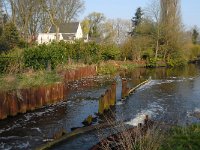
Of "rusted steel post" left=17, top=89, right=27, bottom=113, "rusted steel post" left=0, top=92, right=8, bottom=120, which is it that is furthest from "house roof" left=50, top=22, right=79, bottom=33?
"rusted steel post" left=0, top=92, right=8, bottom=120

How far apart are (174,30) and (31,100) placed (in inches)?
1786

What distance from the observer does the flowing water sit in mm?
13633

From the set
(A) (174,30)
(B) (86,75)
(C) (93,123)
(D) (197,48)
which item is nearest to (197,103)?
(C) (93,123)

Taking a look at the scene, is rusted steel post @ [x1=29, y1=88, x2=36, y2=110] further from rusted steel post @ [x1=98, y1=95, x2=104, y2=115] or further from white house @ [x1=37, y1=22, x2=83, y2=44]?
white house @ [x1=37, y1=22, x2=83, y2=44]

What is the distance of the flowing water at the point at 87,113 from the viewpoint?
1363cm

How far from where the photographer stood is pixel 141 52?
187ft

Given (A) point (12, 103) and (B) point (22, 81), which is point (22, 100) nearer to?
(A) point (12, 103)

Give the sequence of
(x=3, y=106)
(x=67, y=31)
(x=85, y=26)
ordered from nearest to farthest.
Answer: (x=3, y=106)
(x=67, y=31)
(x=85, y=26)

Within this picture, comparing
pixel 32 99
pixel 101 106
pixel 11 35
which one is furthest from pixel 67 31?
pixel 101 106

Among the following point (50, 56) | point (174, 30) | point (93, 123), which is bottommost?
point (93, 123)

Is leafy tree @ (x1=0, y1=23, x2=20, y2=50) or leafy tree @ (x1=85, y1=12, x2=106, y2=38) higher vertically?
leafy tree @ (x1=85, y1=12, x2=106, y2=38)

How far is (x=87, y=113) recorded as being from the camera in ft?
61.7

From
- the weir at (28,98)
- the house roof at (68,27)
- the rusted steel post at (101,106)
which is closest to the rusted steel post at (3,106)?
the weir at (28,98)

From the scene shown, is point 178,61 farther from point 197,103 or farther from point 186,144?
point 186,144
